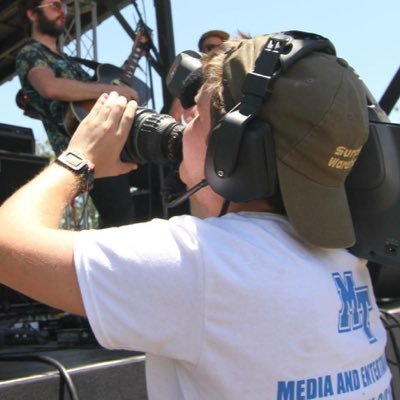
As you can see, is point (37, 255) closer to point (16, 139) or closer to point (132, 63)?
point (132, 63)

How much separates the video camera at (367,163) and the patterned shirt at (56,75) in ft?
5.80


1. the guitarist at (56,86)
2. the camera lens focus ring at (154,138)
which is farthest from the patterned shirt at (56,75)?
the camera lens focus ring at (154,138)

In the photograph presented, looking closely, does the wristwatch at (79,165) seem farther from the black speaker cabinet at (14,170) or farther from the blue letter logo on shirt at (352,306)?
the black speaker cabinet at (14,170)

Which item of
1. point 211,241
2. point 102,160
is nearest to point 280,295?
point 211,241

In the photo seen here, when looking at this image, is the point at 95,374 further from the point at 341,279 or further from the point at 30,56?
the point at 30,56

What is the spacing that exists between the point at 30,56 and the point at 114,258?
2298 millimetres

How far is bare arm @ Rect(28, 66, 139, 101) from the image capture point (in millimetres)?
2766

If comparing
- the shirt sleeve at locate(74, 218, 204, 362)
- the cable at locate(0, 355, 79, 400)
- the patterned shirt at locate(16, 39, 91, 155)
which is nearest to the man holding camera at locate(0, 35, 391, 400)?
the shirt sleeve at locate(74, 218, 204, 362)

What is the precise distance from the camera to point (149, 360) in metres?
0.94

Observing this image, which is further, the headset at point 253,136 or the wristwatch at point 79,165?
the wristwatch at point 79,165

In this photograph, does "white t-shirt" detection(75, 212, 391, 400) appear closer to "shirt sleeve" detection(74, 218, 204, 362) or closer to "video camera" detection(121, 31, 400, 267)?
"shirt sleeve" detection(74, 218, 204, 362)

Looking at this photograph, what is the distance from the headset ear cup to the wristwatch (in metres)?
0.19

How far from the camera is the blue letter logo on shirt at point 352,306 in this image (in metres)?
0.97

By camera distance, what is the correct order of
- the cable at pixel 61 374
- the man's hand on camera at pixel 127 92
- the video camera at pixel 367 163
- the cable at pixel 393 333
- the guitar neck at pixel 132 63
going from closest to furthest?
1. the video camera at pixel 367 163
2. the cable at pixel 61 374
3. the cable at pixel 393 333
4. the man's hand on camera at pixel 127 92
5. the guitar neck at pixel 132 63
